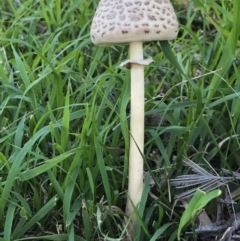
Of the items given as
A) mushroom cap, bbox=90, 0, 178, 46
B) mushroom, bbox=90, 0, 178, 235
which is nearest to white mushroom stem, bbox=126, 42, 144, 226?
mushroom, bbox=90, 0, 178, 235

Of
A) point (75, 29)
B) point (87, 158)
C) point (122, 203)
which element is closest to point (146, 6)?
point (87, 158)

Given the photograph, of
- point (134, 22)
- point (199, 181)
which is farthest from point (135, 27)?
point (199, 181)

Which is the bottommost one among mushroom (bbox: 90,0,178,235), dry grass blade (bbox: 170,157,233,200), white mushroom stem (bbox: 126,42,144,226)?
dry grass blade (bbox: 170,157,233,200)

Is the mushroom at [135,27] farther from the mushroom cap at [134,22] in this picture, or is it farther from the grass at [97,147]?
the grass at [97,147]

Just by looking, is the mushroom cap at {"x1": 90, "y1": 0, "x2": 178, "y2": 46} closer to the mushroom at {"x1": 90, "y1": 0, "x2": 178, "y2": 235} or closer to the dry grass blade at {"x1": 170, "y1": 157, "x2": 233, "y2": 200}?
the mushroom at {"x1": 90, "y1": 0, "x2": 178, "y2": 235}

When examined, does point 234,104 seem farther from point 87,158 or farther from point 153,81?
point 87,158

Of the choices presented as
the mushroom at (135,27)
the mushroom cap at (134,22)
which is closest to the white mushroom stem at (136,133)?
the mushroom at (135,27)
